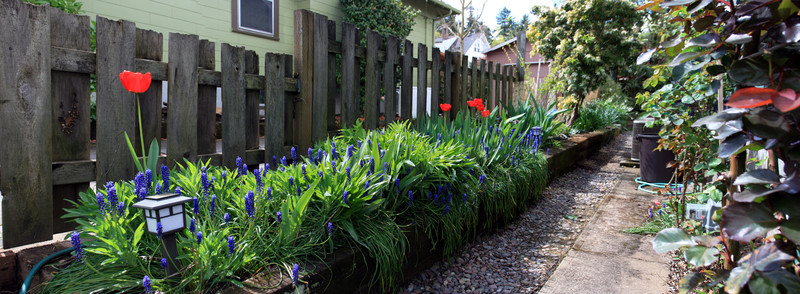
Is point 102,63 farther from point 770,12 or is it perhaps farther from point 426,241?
point 770,12

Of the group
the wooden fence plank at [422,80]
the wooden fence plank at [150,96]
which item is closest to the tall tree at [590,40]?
the wooden fence plank at [422,80]

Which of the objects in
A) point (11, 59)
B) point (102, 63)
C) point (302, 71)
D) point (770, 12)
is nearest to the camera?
point (770, 12)

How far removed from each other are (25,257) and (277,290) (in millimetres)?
1104

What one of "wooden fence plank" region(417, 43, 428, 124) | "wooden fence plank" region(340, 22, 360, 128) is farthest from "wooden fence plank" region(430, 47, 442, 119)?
"wooden fence plank" region(340, 22, 360, 128)

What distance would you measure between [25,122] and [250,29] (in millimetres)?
6045

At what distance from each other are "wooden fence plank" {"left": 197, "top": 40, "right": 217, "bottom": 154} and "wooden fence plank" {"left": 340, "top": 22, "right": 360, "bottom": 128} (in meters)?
1.08

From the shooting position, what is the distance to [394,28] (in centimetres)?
940

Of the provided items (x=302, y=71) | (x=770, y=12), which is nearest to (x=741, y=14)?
(x=770, y=12)

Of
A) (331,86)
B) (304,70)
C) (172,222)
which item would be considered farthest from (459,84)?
(172,222)

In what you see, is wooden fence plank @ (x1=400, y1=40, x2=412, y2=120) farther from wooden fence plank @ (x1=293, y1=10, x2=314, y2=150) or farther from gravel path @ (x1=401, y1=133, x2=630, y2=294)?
gravel path @ (x1=401, y1=133, x2=630, y2=294)

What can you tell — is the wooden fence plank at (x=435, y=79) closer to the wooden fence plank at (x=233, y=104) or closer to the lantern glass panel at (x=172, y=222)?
the wooden fence plank at (x=233, y=104)

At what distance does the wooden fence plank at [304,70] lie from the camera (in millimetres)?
3322

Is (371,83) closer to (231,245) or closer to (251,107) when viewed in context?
(251,107)

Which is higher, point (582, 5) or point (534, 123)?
point (582, 5)
